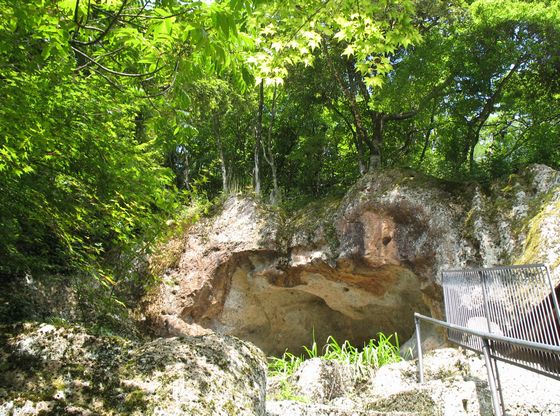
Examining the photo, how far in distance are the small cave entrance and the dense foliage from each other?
2.53 meters

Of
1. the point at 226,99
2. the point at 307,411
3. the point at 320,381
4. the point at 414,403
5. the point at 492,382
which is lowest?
the point at 320,381

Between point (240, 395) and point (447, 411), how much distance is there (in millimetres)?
2016

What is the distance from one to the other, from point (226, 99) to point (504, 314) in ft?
30.0

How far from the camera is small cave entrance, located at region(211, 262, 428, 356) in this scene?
30.0 feet

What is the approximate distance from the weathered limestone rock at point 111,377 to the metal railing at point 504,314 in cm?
174

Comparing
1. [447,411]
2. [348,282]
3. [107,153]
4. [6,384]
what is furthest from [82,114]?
[348,282]

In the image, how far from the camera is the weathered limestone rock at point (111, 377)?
1.45 m

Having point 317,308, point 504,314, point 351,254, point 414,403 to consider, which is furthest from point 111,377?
point 317,308

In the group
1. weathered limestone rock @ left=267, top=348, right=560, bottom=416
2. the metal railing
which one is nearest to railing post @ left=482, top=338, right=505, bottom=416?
the metal railing

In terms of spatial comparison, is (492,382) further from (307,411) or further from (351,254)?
(351,254)

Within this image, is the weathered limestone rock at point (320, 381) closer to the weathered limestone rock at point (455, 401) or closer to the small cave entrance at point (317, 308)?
the weathered limestone rock at point (455, 401)

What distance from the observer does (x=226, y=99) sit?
11.5 meters

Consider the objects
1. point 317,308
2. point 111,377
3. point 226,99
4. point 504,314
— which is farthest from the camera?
point 226,99

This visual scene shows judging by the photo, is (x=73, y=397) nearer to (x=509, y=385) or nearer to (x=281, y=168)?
(x=509, y=385)
